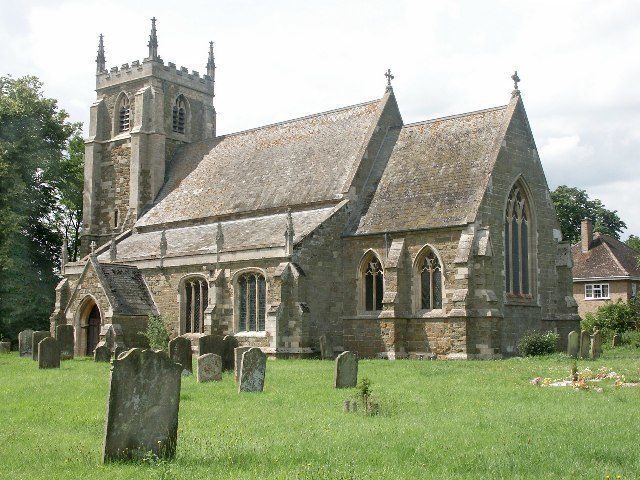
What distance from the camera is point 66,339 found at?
2886cm

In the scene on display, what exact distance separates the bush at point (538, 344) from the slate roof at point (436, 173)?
4770 mm

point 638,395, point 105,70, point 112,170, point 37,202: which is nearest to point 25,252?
point 37,202

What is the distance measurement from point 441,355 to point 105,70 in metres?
28.4

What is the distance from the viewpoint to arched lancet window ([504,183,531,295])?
3062 centimetres

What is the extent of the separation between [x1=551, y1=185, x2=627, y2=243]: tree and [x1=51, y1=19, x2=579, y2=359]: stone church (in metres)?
35.7

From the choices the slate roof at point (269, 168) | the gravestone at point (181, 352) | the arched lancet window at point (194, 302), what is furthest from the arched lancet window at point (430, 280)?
the gravestone at point (181, 352)

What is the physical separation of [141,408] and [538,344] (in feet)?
69.6

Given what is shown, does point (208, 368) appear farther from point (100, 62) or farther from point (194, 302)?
point (100, 62)

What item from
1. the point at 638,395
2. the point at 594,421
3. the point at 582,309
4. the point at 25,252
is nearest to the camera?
the point at 594,421

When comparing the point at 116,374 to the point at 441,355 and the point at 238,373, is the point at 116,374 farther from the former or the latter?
the point at 441,355

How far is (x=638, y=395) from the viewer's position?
15.4 meters

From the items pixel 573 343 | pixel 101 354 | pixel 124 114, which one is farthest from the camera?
pixel 124 114

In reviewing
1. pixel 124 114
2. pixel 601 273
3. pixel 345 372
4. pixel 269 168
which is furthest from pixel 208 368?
pixel 601 273

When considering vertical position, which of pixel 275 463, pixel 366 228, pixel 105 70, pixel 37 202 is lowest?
pixel 275 463
